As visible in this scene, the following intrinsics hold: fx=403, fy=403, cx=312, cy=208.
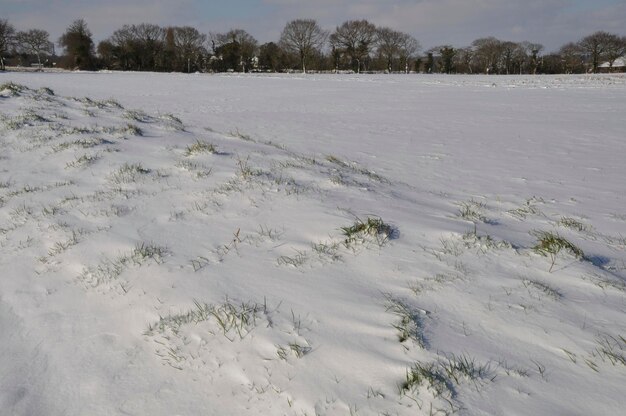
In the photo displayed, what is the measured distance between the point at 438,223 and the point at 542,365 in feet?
6.81

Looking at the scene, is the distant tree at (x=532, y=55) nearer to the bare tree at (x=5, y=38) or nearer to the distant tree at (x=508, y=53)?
the distant tree at (x=508, y=53)

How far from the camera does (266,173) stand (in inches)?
227

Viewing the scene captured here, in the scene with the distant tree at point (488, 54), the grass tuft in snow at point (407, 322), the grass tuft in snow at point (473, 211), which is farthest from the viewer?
the distant tree at point (488, 54)

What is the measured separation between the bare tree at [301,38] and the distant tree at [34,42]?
1886 inches

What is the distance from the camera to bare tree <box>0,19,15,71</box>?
214 feet

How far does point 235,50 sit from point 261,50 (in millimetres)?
5157

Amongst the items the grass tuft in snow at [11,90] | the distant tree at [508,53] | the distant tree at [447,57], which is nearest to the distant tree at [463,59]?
the distant tree at [447,57]

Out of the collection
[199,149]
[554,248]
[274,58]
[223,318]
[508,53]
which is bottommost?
[223,318]

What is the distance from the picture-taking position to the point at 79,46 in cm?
7594

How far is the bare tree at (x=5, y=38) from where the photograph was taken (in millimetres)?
65219

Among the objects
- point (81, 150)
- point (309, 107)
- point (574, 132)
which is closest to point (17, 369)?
point (81, 150)

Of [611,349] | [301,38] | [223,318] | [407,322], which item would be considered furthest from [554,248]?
[301,38]

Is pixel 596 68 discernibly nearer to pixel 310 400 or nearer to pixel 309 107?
pixel 309 107

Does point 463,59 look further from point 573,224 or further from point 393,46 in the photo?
point 573,224
